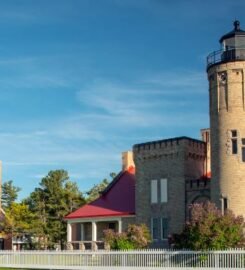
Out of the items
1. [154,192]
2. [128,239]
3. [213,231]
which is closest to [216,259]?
[213,231]

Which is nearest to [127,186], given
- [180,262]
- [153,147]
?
[153,147]

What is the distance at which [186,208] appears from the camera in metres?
43.4

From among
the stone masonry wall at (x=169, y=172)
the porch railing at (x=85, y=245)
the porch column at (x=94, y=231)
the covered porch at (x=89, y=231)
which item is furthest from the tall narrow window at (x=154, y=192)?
the porch column at (x=94, y=231)

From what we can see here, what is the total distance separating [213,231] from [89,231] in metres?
21.8

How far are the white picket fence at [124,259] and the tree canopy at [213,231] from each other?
539 mm

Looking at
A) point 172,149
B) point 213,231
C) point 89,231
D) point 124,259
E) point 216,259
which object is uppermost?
point 172,149

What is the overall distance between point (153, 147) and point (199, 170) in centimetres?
378

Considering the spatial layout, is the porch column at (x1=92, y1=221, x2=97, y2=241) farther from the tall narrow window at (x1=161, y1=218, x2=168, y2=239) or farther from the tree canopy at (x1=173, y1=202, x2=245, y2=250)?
the tree canopy at (x1=173, y1=202, x2=245, y2=250)

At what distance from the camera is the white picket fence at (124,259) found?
3138cm

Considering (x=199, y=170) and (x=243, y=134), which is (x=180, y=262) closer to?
(x=243, y=134)

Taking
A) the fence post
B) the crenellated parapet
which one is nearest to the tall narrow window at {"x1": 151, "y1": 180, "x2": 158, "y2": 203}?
the crenellated parapet

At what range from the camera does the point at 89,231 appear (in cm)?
5241

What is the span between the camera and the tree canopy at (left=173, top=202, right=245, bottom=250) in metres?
32.0

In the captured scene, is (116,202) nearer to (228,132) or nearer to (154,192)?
(154,192)
